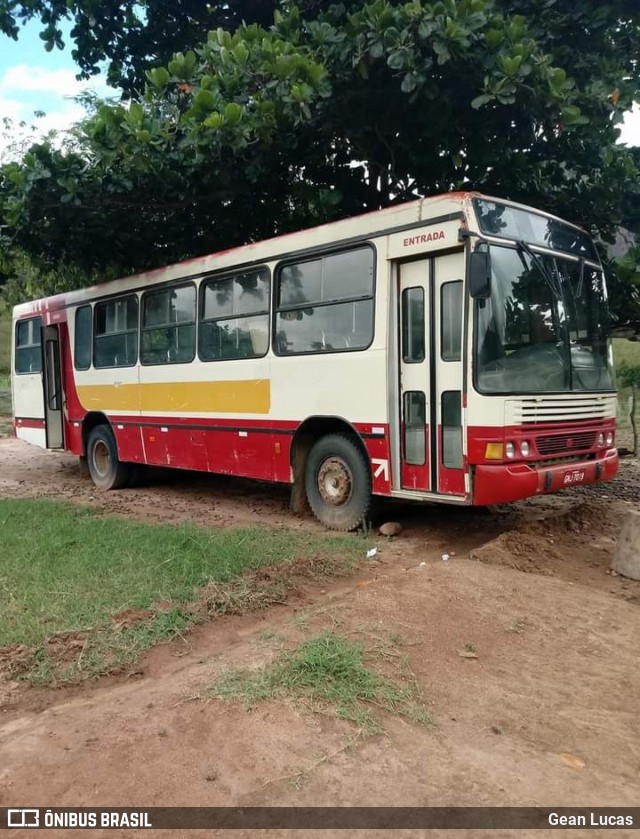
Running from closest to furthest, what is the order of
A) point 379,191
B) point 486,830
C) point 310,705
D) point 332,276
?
point 486,830 < point 310,705 < point 332,276 < point 379,191

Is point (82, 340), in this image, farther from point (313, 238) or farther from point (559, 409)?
point (559, 409)

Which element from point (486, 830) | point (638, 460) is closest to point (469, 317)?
point (486, 830)

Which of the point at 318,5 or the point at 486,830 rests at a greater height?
the point at 318,5

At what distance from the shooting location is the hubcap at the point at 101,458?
36.2 feet

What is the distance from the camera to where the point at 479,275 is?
581 cm

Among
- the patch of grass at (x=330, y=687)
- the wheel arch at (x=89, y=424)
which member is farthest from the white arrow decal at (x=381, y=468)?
the wheel arch at (x=89, y=424)

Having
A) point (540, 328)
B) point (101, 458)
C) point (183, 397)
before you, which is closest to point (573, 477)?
point (540, 328)

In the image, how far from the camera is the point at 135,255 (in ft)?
37.5

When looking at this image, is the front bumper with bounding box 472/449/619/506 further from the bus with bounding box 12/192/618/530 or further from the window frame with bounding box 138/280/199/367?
Answer: the window frame with bounding box 138/280/199/367

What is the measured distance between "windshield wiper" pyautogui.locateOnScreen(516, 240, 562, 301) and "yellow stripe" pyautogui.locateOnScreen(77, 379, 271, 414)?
300 centimetres

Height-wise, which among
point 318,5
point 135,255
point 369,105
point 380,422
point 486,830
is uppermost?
point 318,5

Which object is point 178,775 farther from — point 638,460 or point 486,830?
point 638,460

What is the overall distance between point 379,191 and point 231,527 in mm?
5371

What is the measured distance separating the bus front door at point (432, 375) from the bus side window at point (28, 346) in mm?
7571
